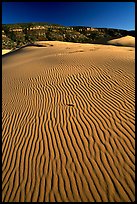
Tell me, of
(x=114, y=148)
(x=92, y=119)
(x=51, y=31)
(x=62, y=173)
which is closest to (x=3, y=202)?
Answer: (x=62, y=173)

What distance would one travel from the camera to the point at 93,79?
1022 centimetres

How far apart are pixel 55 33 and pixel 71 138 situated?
76274mm

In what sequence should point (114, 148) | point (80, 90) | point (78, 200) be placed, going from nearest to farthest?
1. point (78, 200)
2. point (114, 148)
3. point (80, 90)

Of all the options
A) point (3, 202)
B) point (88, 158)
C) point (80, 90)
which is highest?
point (80, 90)

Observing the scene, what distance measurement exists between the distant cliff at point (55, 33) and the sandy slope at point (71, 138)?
6201 cm

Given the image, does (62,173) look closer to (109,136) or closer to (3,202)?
(3,202)

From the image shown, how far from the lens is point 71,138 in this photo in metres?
6.04

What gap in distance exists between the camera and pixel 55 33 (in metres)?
77.3

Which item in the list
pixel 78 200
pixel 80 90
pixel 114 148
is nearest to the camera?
pixel 78 200

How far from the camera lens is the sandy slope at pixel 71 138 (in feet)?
15.0

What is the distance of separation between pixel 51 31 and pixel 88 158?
262ft

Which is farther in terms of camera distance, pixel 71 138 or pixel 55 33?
pixel 55 33

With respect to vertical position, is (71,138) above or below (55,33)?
below

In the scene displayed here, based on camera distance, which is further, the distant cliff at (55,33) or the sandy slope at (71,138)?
the distant cliff at (55,33)
